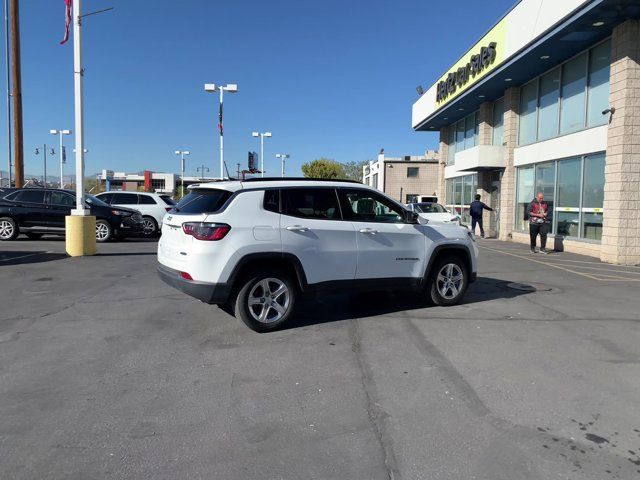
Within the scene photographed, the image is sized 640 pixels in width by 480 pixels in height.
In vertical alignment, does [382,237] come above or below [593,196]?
below

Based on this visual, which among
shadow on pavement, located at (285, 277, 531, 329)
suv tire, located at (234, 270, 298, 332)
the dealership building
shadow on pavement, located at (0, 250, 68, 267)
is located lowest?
shadow on pavement, located at (285, 277, 531, 329)

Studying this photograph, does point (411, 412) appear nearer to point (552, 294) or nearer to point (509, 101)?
point (552, 294)

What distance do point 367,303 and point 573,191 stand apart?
10005 millimetres

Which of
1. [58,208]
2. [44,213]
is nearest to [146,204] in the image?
[58,208]

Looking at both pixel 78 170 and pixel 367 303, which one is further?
pixel 78 170

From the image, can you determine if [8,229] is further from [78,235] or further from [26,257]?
[78,235]

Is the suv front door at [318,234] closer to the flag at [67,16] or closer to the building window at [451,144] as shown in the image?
the flag at [67,16]

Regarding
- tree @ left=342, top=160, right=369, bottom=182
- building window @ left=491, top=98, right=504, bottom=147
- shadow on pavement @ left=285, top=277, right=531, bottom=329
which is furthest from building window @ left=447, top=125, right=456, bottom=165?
tree @ left=342, top=160, right=369, bottom=182

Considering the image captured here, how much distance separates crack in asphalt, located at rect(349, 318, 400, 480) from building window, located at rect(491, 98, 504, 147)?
56.3 ft

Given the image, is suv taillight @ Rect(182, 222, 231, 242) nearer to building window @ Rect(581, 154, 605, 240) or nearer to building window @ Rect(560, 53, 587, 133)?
building window @ Rect(581, 154, 605, 240)

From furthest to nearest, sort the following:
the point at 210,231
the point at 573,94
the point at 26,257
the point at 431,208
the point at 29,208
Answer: the point at 431,208
the point at 29,208
the point at 573,94
the point at 26,257
the point at 210,231

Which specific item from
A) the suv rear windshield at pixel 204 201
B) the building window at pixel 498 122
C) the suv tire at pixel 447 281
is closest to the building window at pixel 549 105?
the building window at pixel 498 122

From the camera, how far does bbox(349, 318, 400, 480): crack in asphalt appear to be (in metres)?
3.05

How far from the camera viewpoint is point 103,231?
50.5 feet
